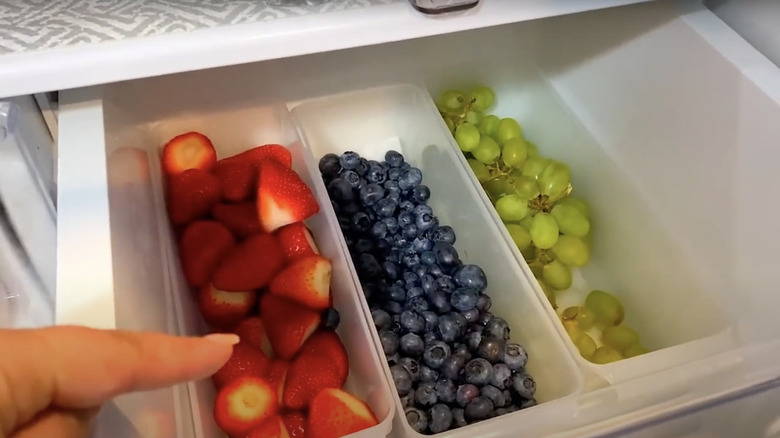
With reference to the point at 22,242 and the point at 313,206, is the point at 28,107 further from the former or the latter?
the point at 313,206

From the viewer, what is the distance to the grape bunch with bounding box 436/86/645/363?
949 millimetres

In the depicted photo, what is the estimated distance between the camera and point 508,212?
98 cm

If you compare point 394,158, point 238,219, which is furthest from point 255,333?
point 394,158

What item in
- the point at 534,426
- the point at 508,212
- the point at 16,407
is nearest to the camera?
the point at 16,407

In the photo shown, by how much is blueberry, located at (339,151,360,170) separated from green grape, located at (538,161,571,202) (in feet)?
0.92

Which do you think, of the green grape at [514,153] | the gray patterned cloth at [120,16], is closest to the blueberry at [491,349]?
the green grape at [514,153]

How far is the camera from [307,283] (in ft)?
2.62

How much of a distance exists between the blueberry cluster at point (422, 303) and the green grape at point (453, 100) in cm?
12

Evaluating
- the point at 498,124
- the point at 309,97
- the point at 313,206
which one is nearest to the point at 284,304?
the point at 313,206

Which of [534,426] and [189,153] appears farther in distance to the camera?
[189,153]

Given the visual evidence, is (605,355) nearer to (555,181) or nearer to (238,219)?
(555,181)

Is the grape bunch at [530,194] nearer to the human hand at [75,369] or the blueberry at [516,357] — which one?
the blueberry at [516,357]

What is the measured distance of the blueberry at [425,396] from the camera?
77 cm

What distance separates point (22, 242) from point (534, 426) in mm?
555
